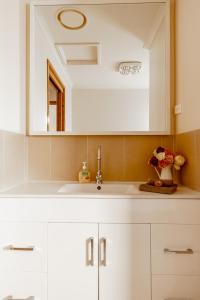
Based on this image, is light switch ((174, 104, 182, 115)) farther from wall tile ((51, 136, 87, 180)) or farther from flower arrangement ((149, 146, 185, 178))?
wall tile ((51, 136, 87, 180))

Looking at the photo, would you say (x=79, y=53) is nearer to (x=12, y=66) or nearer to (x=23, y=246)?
(x=12, y=66)

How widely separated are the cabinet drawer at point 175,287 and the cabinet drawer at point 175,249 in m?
0.03

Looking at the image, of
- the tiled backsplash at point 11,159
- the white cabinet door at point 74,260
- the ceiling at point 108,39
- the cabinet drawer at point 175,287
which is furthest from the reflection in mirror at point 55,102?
the cabinet drawer at point 175,287

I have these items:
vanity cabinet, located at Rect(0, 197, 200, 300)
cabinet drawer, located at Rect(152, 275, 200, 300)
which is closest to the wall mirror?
vanity cabinet, located at Rect(0, 197, 200, 300)

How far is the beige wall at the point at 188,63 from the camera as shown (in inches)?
52.4

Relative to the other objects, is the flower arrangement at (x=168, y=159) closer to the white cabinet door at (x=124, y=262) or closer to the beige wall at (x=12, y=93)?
the white cabinet door at (x=124, y=262)

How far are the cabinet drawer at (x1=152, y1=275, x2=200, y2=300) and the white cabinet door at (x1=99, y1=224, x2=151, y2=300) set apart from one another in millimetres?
39

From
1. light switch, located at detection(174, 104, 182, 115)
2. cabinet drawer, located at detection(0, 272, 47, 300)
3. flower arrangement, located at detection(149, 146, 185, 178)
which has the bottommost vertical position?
cabinet drawer, located at detection(0, 272, 47, 300)

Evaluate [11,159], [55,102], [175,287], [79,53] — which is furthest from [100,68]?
[175,287]

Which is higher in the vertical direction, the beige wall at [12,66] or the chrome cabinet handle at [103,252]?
the beige wall at [12,66]

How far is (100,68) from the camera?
1.73 m

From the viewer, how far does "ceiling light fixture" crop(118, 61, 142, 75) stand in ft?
5.54

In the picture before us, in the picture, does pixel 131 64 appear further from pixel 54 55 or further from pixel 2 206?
pixel 2 206

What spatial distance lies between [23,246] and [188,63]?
1312mm
